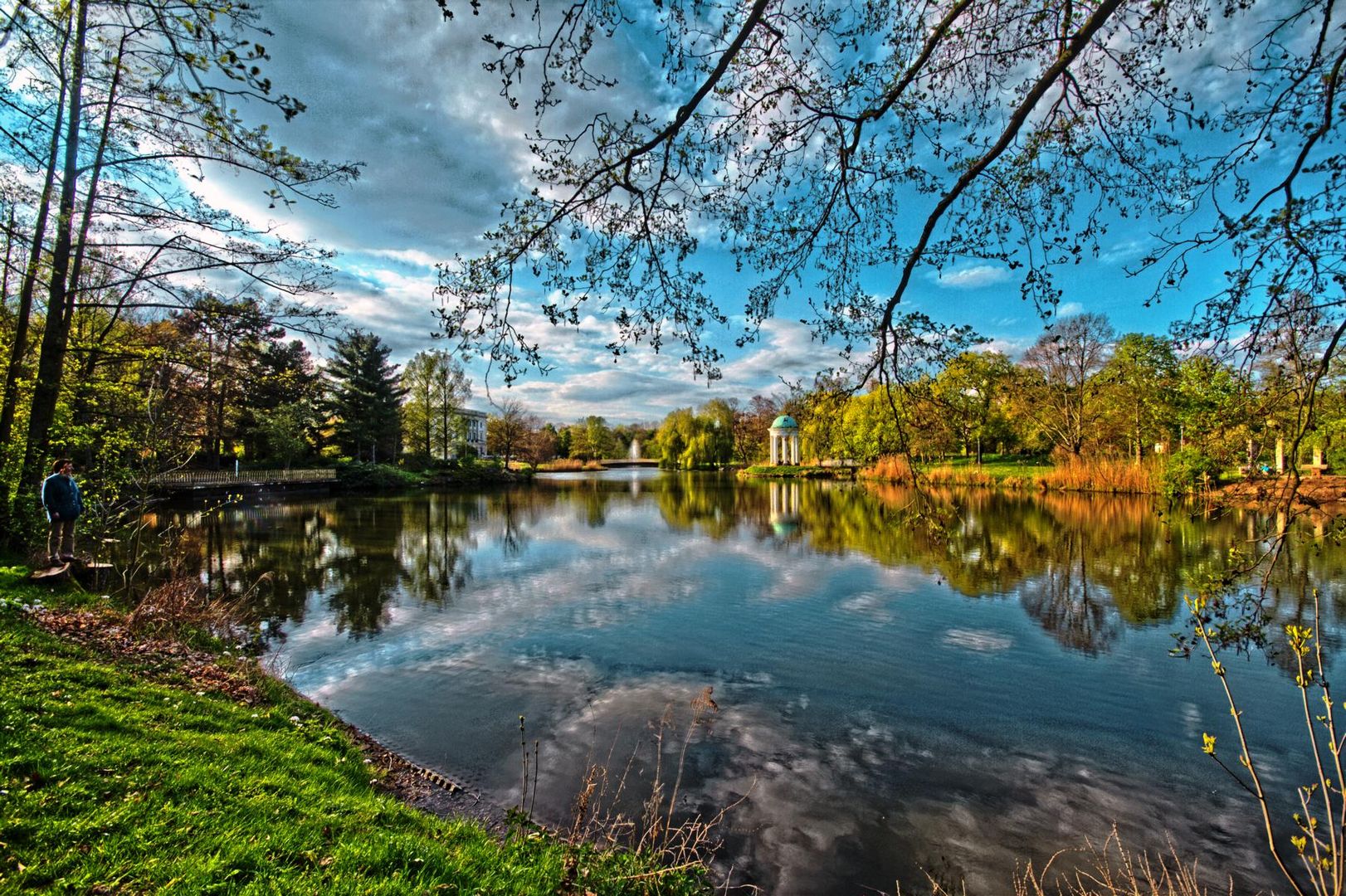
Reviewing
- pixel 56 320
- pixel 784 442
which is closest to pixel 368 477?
pixel 56 320

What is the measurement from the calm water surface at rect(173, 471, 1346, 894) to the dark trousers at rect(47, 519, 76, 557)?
2.59 m

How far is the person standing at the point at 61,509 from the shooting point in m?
7.48

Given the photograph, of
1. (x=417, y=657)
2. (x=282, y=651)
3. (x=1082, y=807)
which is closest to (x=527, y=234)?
(x=1082, y=807)

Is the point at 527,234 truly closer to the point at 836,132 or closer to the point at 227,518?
the point at 836,132

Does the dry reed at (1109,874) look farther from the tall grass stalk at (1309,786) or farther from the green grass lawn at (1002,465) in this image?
the green grass lawn at (1002,465)

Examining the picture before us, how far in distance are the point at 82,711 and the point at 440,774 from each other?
7.69 feet

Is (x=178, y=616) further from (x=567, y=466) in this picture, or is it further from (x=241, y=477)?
(x=567, y=466)

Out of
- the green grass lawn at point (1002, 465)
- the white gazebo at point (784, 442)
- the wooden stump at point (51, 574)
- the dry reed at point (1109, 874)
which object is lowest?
the dry reed at point (1109, 874)

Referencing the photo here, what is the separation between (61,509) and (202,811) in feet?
24.3

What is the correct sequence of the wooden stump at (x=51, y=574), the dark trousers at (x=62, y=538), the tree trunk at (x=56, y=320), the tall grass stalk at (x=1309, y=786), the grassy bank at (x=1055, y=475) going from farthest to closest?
the grassy bank at (x=1055, y=475)
the dark trousers at (x=62, y=538)
the wooden stump at (x=51, y=574)
the tree trunk at (x=56, y=320)
the tall grass stalk at (x=1309, y=786)

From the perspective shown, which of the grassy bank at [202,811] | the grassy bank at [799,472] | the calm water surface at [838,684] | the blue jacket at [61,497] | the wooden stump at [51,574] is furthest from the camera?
the grassy bank at [799,472]

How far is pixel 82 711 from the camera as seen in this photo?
144 inches

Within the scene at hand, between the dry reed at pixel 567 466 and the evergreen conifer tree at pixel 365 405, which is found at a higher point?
the evergreen conifer tree at pixel 365 405

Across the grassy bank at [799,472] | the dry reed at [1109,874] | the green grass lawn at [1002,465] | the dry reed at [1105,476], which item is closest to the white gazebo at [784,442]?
the grassy bank at [799,472]
